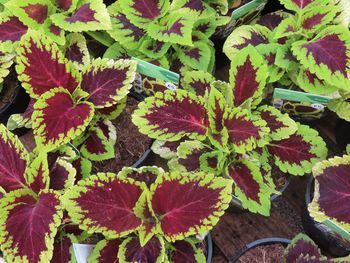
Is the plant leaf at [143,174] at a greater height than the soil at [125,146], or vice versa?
the plant leaf at [143,174]

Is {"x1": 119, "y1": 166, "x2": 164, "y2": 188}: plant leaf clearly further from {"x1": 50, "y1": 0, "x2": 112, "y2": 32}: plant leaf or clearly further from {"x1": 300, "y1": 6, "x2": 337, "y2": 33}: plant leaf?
{"x1": 300, "y1": 6, "x2": 337, "y2": 33}: plant leaf

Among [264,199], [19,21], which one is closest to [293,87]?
[264,199]

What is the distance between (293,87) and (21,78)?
70 cm

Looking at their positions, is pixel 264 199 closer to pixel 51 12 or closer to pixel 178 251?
pixel 178 251

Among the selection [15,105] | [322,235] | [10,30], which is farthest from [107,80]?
[322,235]

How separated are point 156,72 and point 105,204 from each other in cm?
42

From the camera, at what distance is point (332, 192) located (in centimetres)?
101

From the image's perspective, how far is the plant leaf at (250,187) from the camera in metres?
1.04

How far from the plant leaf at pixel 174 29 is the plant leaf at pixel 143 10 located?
0.02 metres

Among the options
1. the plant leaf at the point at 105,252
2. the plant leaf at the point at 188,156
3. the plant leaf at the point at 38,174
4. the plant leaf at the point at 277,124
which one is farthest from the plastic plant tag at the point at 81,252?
the plant leaf at the point at 277,124

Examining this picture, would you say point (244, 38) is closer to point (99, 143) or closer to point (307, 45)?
point (307, 45)

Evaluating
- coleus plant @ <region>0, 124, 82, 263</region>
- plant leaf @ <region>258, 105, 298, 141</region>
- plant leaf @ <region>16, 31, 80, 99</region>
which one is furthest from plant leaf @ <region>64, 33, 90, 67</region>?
plant leaf @ <region>258, 105, 298, 141</region>

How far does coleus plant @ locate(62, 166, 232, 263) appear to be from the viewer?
0.88 m

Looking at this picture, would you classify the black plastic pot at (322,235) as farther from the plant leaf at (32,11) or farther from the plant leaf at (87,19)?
the plant leaf at (32,11)
